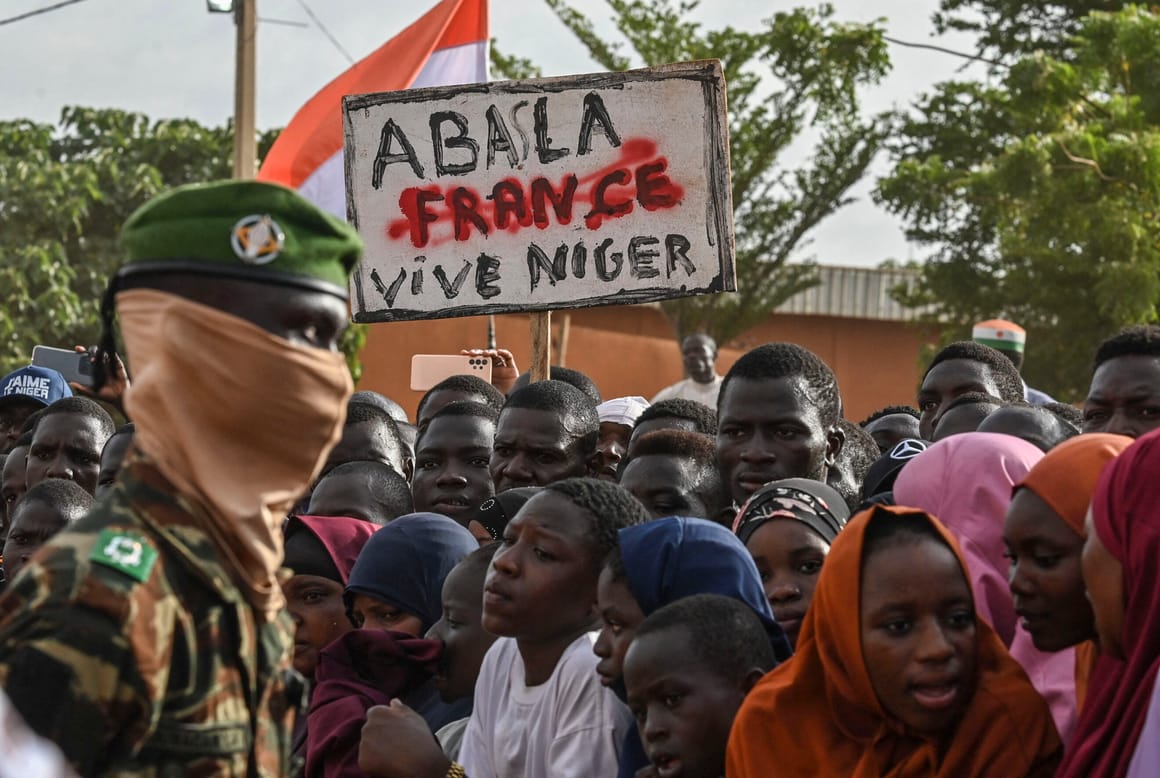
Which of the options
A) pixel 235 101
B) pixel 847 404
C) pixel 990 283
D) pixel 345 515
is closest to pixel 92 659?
pixel 345 515

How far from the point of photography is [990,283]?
19484 millimetres

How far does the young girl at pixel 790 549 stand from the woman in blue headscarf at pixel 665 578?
0.31m

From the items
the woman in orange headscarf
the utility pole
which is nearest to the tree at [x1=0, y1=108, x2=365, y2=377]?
the utility pole

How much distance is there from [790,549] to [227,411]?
2.07 metres

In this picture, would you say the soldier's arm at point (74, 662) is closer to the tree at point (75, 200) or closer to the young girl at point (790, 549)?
the young girl at point (790, 549)

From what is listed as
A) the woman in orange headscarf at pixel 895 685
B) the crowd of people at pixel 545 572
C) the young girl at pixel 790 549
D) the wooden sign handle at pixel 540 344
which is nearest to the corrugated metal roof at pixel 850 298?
the wooden sign handle at pixel 540 344

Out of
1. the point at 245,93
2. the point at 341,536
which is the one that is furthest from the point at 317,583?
the point at 245,93

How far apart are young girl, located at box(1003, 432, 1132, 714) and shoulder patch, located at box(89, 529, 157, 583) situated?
168 cm

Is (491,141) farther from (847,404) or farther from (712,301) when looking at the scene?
(847,404)

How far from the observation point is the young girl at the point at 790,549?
12.8ft

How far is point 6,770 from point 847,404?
81.6ft

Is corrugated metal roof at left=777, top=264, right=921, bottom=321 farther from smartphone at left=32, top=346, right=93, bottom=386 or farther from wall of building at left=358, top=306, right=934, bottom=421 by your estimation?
smartphone at left=32, top=346, right=93, bottom=386

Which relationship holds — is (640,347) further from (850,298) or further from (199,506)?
(199,506)

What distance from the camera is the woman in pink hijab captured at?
325 cm
